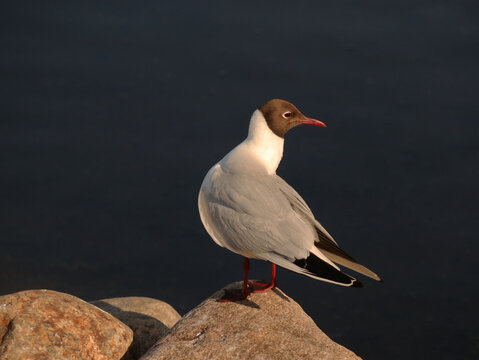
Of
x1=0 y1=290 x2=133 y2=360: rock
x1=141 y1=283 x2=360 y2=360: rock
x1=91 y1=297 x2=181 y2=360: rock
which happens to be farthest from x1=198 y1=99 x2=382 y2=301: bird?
x1=0 y1=290 x2=133 y2=360: rock

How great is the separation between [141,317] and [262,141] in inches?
76.4

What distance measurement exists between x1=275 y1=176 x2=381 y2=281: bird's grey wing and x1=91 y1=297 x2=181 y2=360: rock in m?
1.49

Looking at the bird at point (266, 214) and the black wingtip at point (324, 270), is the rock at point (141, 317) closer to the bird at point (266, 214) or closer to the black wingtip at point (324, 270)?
the bird at point (266, 214)

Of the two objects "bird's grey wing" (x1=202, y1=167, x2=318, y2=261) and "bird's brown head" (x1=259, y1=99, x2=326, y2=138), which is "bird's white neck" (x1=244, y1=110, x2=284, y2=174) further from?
"bird's grey wing" (x1=202, y1=167, x2=318, y2=261)

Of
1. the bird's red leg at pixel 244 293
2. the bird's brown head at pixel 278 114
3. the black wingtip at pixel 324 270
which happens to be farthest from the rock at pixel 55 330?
the bird's brown head at pixel 278 114

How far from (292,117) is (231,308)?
143 centimetres

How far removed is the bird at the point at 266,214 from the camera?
4.83 metres

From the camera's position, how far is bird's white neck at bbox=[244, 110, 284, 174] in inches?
209

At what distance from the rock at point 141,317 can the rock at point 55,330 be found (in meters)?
0.24

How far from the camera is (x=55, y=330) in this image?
199 inches

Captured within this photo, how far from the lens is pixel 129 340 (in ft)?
17.6

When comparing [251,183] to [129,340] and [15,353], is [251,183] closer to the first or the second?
[129,340]

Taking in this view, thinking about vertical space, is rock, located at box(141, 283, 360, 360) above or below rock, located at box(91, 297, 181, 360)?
above

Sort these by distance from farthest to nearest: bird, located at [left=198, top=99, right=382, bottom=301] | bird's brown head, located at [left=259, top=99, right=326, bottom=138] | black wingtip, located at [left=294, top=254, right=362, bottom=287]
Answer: bird's brown head, located at [left=259, top=99, right=326, bottom=138], bird, located at [left=198, top=99, right=382, bottom=301], black wingtip, located at [left=294, top=254, right=362, bottom=287]
